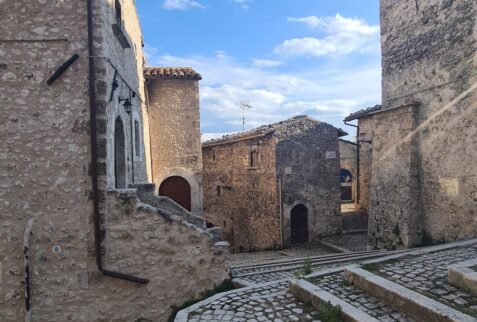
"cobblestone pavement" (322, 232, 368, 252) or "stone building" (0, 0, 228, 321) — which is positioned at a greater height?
"stone building" (0, 0, 228, 321)

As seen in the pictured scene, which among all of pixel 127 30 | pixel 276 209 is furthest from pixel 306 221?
pixel 127 30

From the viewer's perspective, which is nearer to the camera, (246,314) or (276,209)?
(246,314)

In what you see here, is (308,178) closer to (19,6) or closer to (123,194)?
(123,194)

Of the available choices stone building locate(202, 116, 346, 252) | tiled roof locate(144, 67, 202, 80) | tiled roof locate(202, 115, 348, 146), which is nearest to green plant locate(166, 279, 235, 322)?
stone building locate(202, 116, 346, 252)

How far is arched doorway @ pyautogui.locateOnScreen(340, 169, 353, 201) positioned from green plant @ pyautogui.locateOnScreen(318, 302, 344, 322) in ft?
60.8

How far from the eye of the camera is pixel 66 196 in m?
6.22

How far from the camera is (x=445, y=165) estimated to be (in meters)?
8.84

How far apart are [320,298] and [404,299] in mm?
1059

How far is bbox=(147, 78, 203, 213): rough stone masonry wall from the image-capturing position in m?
13.0

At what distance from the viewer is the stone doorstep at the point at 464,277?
462 centimetres

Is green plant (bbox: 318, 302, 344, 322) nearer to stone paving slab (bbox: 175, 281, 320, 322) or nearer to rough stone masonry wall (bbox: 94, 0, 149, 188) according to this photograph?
stone paving slab (bbox: 175, 281, 320, 322)

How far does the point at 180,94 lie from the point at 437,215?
8.82 meters

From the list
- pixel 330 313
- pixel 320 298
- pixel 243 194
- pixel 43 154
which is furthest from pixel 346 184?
pixel 43 154

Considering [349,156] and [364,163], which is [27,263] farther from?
[349,156]
